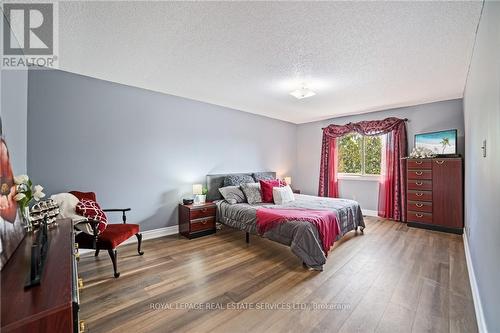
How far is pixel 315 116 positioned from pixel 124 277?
5.13 metres

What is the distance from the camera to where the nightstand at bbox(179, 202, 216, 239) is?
3.61m

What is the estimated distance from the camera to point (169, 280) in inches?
92.3

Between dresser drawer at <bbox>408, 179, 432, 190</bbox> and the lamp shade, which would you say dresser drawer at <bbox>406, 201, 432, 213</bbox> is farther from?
the lamp shade

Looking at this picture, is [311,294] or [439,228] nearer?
[311,294]

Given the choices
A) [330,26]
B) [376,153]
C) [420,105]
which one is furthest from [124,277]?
[420,105]

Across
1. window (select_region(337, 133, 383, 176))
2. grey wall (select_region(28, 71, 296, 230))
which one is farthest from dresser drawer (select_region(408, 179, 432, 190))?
grey wall (select_region(28, 71, 296, 230))

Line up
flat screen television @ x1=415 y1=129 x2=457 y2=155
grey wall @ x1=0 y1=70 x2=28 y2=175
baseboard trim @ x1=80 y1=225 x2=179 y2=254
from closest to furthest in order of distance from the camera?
grey wall @ x1=0 y1=70 x2=28 y2=175
baseboard trim @ x1=80 y1=225 x2=179 y2=254
flat screen television @ x1=415 y1=129 x2=457 y2=155

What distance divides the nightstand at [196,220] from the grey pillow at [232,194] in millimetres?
293

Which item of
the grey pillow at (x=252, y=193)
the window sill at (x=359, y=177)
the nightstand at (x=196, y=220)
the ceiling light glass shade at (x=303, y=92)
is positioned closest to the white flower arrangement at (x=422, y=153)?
the window sill at (x=359, y=177)

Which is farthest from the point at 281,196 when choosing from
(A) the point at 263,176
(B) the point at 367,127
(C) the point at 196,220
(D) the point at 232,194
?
(B) the point at 367,127

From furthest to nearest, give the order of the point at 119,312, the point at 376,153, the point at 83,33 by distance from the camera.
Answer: the point at 376,153, the point at 83,33, the point at 119,312

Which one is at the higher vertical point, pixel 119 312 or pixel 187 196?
pixel 187 196

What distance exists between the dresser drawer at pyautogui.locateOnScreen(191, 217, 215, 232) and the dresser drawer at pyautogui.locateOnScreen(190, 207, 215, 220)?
0.22 ft

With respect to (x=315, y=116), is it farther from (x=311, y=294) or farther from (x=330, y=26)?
(x=311, y=294)
